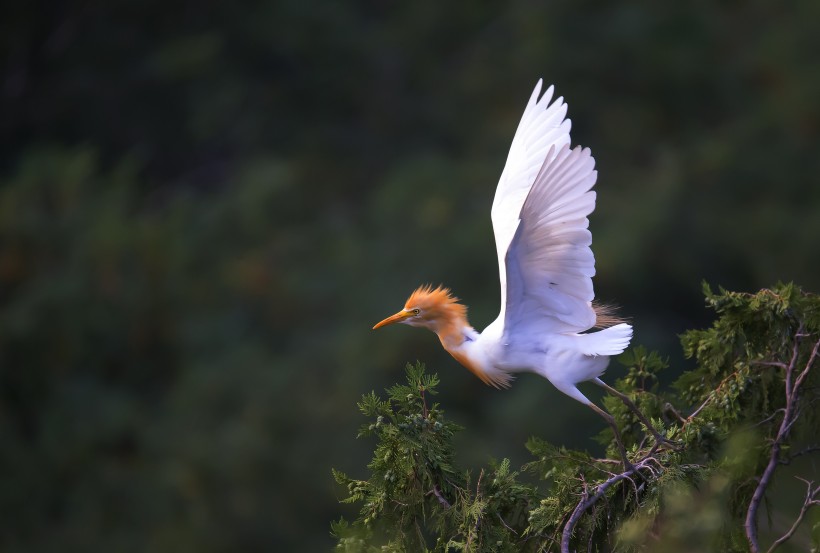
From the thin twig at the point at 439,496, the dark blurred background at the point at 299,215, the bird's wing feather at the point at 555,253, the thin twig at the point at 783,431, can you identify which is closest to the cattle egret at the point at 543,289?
the bird's wing feather at the point at 555,253

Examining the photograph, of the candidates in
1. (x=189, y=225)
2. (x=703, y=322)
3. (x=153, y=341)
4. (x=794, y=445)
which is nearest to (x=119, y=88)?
(x=189, y=225)

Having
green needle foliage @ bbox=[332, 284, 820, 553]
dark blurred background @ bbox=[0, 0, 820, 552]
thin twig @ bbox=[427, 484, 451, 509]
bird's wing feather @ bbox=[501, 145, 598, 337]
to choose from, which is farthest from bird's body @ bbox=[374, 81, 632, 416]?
dark blurred background @ bbox=[0, 0, 820, 552]

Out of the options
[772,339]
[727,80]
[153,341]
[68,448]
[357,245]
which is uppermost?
[727,80]

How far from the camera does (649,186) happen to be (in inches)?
393

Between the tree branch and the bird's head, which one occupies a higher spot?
the bird's head

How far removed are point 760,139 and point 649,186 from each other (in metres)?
1.62

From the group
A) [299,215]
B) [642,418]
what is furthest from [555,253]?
[299,215]

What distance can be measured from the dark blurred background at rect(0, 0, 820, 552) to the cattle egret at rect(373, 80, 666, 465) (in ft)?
15.1

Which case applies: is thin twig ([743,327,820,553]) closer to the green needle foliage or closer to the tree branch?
the green needle foliage

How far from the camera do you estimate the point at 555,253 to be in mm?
2889

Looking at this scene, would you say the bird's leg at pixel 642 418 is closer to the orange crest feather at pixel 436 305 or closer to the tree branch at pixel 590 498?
the tree branch at pixel 590 498

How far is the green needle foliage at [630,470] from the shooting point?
94.7 inches

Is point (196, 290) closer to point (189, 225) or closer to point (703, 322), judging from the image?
point (189, 225)

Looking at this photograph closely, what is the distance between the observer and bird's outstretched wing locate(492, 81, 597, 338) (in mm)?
2785
